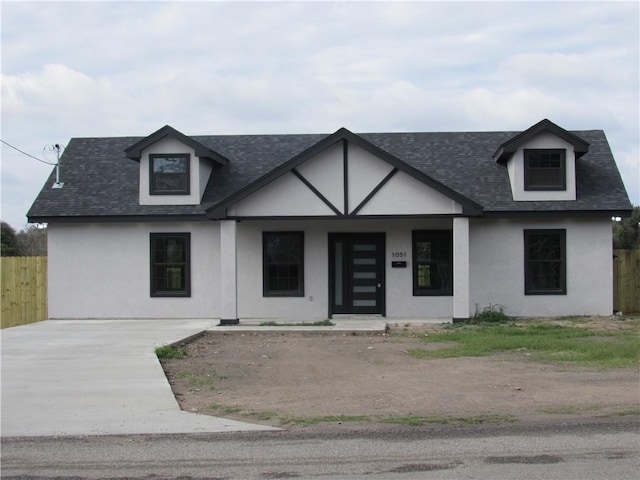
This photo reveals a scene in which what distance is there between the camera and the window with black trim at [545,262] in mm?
20609

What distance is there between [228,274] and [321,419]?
10674 mm

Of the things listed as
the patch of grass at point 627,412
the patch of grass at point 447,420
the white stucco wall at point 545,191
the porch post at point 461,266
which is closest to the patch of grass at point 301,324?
the porch post at point 461,266

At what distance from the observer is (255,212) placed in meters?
19.3

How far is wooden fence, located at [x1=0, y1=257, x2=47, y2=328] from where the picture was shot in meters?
22.0

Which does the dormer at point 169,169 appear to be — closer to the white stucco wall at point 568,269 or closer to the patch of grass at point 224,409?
the white stucco wall at point 568,269

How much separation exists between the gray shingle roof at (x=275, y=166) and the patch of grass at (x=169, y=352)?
18.8 ft

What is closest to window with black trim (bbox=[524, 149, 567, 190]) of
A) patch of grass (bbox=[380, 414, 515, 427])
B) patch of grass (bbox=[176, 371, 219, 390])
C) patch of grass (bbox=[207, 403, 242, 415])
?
patch of grass (bbox=[176, 371, 219, 390])

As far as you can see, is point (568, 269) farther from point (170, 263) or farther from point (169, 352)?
point (169, 352)

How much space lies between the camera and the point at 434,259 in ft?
69.1

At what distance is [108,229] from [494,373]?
12942mm

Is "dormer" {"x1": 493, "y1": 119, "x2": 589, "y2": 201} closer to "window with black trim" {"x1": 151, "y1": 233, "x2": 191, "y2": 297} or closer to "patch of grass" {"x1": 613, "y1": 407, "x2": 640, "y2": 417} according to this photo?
"window with black trim" {"x1": 151, "y1": 233, "x2": 191, "y2": 297}

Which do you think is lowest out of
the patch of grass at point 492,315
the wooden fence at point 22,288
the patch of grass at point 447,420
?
the patch of grass at point 447,420

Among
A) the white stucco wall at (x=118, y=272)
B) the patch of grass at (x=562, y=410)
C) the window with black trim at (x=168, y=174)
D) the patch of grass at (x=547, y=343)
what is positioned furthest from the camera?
the window with black trim at (x=168, y=174)

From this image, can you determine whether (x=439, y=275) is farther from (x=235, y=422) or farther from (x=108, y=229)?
(x=235, y=422)
